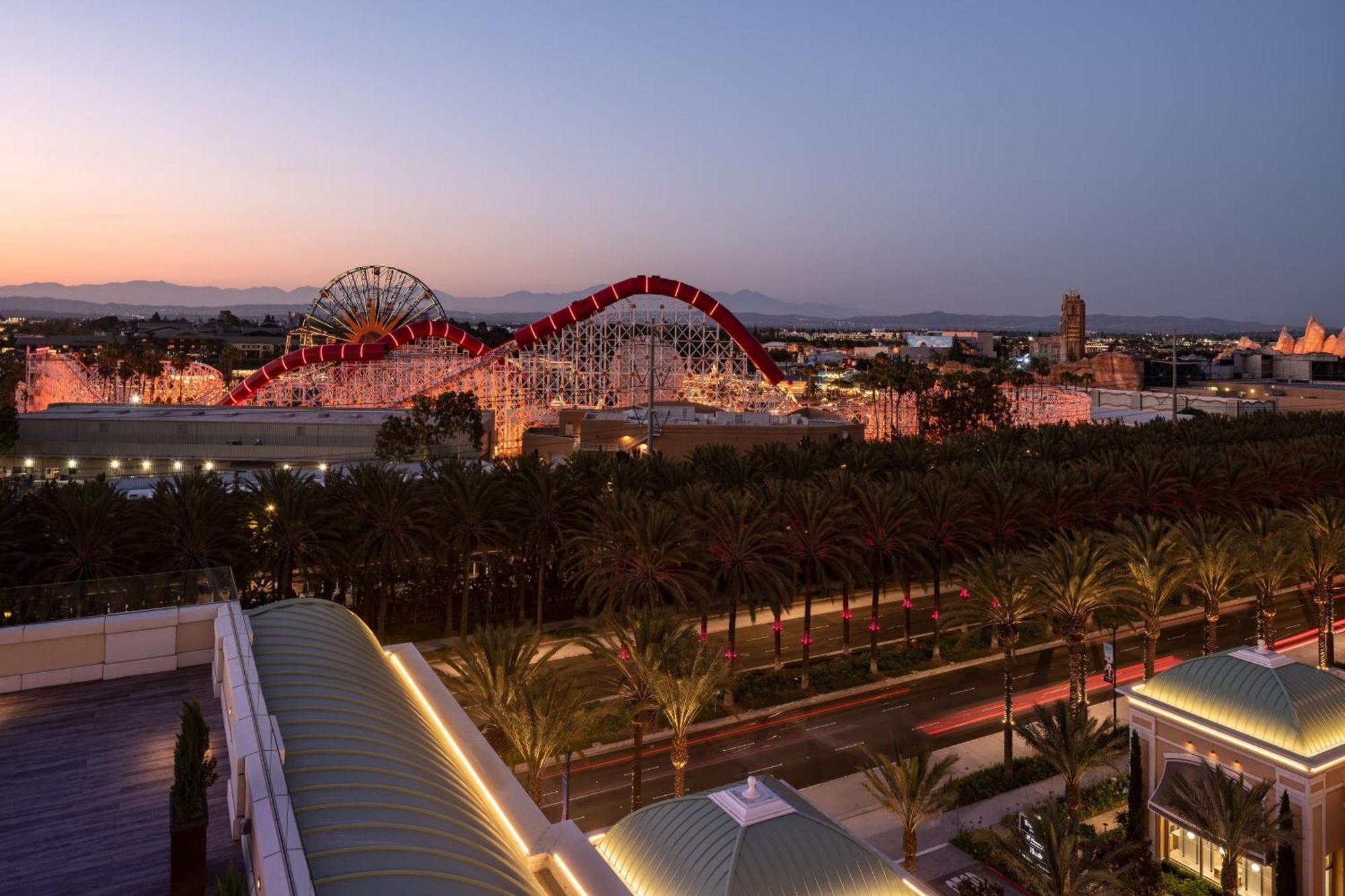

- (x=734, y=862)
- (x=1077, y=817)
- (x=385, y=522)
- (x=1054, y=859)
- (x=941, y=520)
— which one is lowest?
(x=1077, y=817)

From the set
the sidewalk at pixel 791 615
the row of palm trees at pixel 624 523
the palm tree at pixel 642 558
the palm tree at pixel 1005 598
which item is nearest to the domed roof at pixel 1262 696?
the palm tree at pixel 1005 598

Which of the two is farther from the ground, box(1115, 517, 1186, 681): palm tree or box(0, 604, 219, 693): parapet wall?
box(0, 604, 219, 693): parapet wall

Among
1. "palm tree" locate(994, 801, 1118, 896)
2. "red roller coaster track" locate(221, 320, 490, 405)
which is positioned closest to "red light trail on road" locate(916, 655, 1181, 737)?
"palm tree" locate(994, 801, 1118, 896)

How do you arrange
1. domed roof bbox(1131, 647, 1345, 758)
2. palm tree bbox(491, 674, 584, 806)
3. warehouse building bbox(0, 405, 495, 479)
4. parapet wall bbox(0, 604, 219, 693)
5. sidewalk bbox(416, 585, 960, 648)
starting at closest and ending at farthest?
parapet wall bbox(0, 604, 219, 693), domed roof bbox(1131, 647, 1345, 758), palm tree bbox(491, 674, 584, 806), sidewalk bbox(416, 585, 960, 648), warehouse building bbox(0, 405, 495, 479)

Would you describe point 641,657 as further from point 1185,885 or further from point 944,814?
point 1185,885

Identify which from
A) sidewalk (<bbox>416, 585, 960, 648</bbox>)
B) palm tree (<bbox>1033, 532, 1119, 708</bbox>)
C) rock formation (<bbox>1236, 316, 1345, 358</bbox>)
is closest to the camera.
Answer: palm tree (<bbox>1033, 532, 1119, 708</bbox>)

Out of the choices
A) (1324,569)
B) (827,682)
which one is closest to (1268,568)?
(1324,569)

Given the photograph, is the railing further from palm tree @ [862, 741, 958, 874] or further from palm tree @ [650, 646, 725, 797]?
palm tree @ [862, 741, 958, 874]
